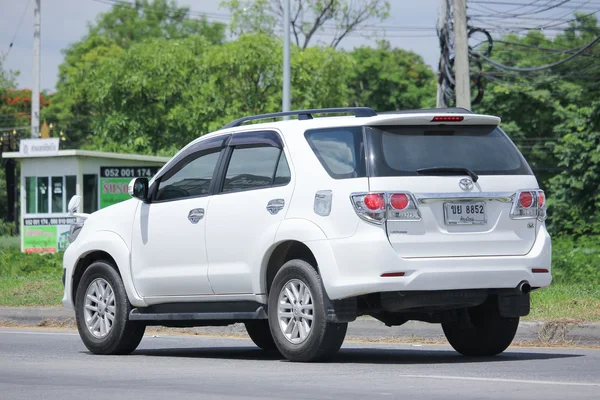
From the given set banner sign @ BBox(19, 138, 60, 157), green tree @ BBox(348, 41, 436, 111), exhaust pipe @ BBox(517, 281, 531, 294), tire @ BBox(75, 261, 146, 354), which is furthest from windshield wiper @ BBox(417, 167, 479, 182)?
green tree @ BBox(348, 41, 436, 111)

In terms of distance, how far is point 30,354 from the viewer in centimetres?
1077

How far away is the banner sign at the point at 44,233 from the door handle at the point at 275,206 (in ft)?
76.9

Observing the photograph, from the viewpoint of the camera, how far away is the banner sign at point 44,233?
32.4 meters

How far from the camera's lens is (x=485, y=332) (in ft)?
32.9

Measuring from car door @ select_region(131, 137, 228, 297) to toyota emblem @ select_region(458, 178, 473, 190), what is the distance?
220 centimetres

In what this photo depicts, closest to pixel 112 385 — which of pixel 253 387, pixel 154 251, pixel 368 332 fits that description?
pixel 253 387

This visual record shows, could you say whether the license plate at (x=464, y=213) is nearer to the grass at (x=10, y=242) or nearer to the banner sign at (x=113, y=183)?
the banner sign at (x=113, y=183)

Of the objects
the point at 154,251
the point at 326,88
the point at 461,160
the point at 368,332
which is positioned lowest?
the point at 368,332

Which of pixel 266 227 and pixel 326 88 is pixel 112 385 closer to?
pixel 266 227

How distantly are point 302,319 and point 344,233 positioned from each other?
799mm

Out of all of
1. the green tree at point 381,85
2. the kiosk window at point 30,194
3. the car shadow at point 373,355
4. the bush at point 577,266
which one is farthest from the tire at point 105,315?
the green tree at point 381,85

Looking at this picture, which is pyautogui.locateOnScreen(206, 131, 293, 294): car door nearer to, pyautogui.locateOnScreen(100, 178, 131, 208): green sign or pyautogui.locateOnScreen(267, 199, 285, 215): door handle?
pyautogui.locateOnScreen(267, 199, 285, 215): door handle

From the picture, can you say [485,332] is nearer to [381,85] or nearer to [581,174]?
[581,174]

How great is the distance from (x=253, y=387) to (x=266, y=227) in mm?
2123
